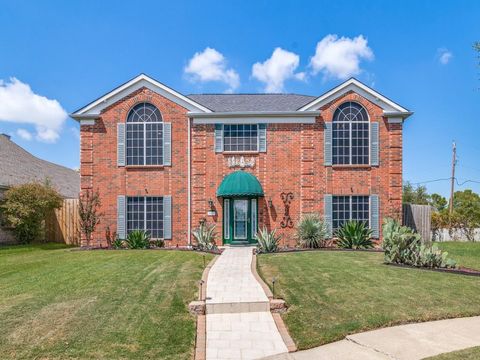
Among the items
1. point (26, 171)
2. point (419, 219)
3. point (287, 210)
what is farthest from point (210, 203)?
point (26, 171)

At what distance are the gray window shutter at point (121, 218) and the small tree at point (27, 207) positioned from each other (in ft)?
14.9

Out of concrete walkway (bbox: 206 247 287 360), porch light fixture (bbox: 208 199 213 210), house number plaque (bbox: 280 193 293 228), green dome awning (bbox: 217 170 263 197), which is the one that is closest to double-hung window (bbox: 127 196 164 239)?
porch light fixture (bbox: 208 199 213 210)

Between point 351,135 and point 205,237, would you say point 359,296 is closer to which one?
point 205,237

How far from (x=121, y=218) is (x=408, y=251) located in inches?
580

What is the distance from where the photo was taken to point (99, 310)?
309 inches

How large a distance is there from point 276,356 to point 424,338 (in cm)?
286

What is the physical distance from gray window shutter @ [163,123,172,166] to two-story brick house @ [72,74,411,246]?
0.06 metres

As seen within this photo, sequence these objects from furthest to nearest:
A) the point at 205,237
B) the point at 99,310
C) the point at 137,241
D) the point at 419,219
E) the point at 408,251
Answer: the point at 419,219 < the point at 137,241 < the point at 205,237 < the point at 408,251 < the point at 99,310

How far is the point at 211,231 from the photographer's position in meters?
18.6

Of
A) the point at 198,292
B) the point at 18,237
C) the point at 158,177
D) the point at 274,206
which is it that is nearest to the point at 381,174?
the point at 274,206

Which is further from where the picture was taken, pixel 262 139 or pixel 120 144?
pixel 120 144

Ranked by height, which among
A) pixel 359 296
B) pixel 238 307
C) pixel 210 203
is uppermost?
pixel 210 203

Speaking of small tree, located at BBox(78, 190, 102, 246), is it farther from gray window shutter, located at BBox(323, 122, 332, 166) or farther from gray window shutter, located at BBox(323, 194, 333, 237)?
gray window shutter, located at BBox(323, 122, 332, 166)

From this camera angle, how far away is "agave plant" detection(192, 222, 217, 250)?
59.3 feet
